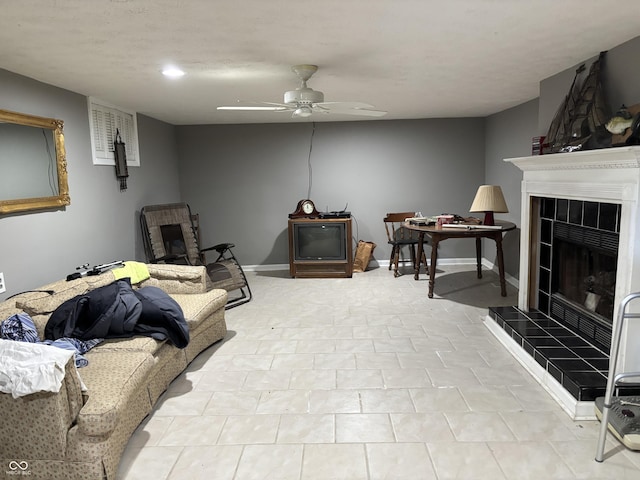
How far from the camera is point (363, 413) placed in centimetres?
253

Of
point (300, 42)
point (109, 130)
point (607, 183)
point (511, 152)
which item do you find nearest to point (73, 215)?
point (109, 130)

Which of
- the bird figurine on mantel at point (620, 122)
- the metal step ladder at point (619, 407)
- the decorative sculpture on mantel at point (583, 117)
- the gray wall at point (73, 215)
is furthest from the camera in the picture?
the gray wall at point (73, 215)

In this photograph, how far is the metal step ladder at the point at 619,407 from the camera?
6.64 ft

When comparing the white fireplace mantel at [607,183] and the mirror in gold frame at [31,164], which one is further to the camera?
the mirror in gold frame at [31,164]

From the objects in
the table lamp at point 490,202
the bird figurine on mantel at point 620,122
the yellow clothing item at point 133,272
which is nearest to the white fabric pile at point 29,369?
the yellow clothing item at point 133,272

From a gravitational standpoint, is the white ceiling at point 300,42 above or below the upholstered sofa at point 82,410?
above

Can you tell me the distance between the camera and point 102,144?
4172 millimetres

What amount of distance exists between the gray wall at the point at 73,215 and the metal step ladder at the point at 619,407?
139 inches

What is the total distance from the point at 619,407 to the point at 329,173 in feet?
15.2

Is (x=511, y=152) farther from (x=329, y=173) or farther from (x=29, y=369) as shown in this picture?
(x=29, y=369)

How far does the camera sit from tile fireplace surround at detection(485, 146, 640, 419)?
2.41m

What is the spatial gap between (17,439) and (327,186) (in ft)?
16.3

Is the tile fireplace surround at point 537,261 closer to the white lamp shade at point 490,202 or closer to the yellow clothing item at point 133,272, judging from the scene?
the white lamp shade at point 490,202

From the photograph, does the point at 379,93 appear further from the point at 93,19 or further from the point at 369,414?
the point at 369,414
